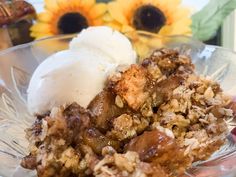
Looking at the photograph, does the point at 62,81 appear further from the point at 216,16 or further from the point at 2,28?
the point at 216,16

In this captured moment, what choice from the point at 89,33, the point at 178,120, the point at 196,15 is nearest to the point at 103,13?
the point at 196,15

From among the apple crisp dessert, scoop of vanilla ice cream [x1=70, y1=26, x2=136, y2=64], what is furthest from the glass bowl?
scoop of vanilla ice cream [x1=70, y1=26, x2=136, y2=64]

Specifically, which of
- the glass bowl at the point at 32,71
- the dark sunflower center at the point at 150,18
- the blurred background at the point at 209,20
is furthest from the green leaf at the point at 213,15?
the glass bowl at the point at 32,71

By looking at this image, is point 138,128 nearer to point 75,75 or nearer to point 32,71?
point 75,75

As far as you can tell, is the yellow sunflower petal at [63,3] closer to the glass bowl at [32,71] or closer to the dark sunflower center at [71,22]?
the dark sunflower center at [71,22]

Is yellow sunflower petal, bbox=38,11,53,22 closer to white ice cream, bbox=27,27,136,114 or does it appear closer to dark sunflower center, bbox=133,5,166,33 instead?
dark sunflower center, bbox=133,5,166,33

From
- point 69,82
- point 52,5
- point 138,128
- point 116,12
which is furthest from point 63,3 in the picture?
point 138,128
